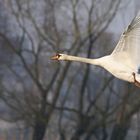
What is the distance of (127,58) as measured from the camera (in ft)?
18.7

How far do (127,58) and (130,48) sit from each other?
106 millimetres

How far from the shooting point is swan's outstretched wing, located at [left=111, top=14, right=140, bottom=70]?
566cm

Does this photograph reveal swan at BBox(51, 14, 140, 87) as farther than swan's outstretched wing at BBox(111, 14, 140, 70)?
No

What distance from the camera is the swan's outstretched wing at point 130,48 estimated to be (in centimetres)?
566

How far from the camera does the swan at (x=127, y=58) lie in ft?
18.0

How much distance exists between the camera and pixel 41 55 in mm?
21984

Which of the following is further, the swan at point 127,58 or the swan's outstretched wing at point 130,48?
the swan's outstretched wing at point 130,48

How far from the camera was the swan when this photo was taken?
549 cm

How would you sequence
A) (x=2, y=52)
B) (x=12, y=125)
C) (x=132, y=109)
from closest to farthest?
(x=132, y=109) < (x=2, y=52) < (x=12, y=125)

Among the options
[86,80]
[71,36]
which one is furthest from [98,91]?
[71,36]

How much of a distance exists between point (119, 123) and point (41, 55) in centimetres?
333

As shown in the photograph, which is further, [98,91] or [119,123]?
[98,91]

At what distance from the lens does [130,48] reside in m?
5.76

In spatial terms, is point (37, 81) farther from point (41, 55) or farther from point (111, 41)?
point (111, 41)
